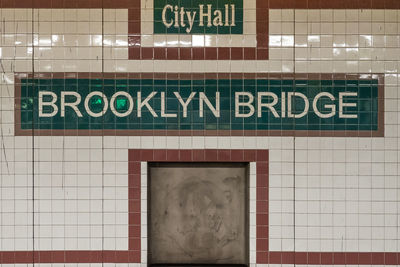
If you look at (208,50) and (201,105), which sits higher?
(208,50)

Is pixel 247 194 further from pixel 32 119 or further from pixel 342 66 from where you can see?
pixel 32 119

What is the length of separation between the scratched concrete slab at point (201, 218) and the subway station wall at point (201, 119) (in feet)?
0.92

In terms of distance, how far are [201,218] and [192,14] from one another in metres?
2.39

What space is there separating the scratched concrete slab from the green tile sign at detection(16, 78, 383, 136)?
68 cm

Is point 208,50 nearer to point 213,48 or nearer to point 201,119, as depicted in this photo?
point 213,48

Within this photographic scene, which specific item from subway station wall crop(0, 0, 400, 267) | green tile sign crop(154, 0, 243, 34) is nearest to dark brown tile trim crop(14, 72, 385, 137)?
subway station wall crop(0, 0, 400, 267)

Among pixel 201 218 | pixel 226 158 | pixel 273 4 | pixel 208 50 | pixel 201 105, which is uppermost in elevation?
pixel 273 4

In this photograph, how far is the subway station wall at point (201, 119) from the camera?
15.8 feet

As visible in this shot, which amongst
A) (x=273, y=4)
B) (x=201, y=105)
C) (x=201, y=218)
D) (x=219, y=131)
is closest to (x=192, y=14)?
(x=273, y=4)

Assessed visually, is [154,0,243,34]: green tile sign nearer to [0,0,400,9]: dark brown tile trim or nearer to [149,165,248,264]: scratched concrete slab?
[0,0,400,9]: dark brown tile trim

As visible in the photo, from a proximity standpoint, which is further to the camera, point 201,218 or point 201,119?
point 201,218

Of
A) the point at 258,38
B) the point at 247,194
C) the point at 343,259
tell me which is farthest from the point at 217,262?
the point at 258,38

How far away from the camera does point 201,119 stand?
4.83 metres

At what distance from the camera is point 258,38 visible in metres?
4.80
